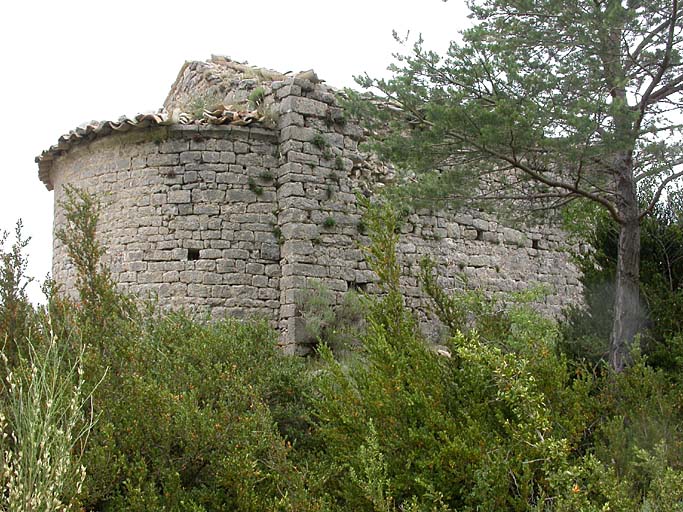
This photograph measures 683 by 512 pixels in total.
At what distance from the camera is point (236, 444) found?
16.1 ft

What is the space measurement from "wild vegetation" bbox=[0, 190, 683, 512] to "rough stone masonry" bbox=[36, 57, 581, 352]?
2.80 metres

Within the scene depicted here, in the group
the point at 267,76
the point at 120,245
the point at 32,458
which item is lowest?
the point at 32,458

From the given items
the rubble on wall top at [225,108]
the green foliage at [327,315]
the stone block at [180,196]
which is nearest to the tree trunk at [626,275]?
the green foliage at [327,315]

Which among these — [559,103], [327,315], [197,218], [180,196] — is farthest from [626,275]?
[180,196]

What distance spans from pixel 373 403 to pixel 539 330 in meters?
4.31

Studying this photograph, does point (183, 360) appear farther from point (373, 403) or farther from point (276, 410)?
point (373, 403)

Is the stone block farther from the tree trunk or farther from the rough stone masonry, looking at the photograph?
the tree trunk

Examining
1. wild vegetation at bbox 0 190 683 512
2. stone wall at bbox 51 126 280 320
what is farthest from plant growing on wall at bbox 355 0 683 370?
stone wall at bbox 51 126 280 320

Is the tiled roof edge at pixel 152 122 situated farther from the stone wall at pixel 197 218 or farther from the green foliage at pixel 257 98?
the green foliage at pixel 257 98

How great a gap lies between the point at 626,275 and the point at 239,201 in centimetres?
475

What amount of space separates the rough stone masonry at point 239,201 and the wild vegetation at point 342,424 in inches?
110

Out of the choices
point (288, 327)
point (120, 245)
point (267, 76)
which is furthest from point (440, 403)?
point (267, 76)

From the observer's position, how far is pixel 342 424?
195 inches

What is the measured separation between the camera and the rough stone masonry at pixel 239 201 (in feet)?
30.2
